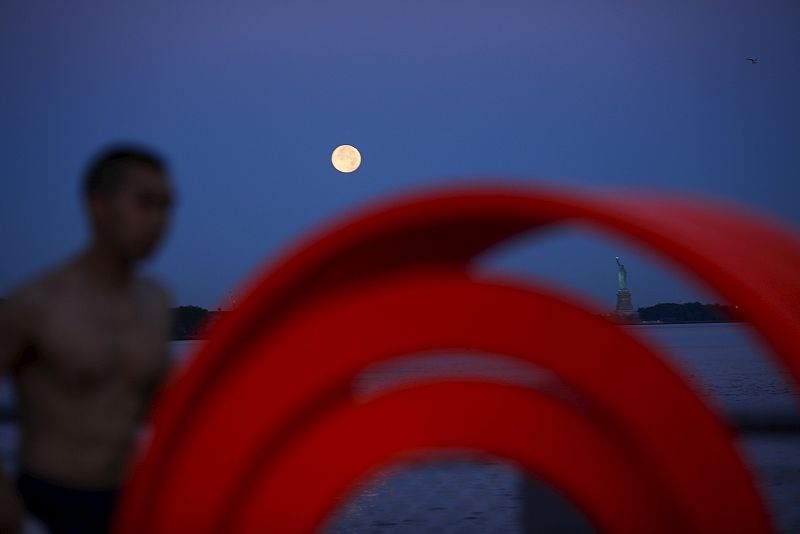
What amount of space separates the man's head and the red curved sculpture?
0.58 metres

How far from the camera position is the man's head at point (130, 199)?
2.04 metres

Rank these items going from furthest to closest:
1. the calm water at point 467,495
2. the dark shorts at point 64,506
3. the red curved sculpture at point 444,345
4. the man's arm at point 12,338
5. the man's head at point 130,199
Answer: the calm water at point 467,495 < the dark shorts at point 64,506 < the man's head at point 130,199 < the man's arm at point 12,338 < the red curved sculpture at point 444,345

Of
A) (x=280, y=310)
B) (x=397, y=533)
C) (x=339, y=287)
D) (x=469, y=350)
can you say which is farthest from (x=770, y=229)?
(x=397, y=533)

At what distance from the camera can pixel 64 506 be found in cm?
218

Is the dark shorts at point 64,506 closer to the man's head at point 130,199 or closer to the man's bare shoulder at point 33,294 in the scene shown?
the man's bare shoulder at point 33,294

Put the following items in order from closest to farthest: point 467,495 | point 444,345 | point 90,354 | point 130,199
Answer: point 444,345, point 130,199, point 90,354, point 467,495

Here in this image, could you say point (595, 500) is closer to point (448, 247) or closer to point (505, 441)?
point (505, 441)

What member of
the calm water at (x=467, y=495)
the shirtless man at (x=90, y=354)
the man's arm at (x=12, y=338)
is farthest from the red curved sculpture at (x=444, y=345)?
the calm water at (x=467, y=495)

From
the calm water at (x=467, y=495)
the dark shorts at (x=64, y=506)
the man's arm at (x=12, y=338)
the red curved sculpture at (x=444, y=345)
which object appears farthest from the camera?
the calm water at (x=467, y=495)

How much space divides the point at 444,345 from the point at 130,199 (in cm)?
90

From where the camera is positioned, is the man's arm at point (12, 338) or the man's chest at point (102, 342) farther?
the man's chest at point (102, 342)

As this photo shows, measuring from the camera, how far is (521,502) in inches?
155

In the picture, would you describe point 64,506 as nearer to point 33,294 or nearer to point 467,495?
point 33,294

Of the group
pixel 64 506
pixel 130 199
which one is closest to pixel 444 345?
pixel 130 199
